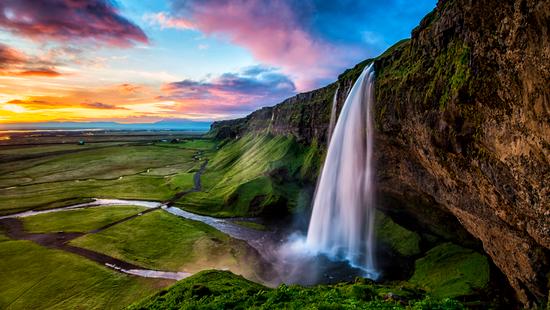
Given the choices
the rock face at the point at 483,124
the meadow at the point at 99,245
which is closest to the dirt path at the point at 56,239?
the meadow at the point at 99,245

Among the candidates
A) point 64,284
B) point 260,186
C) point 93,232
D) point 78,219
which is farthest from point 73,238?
point 260,186

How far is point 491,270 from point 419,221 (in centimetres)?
1474

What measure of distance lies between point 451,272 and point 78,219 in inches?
2686

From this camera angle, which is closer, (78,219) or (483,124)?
(483,124)

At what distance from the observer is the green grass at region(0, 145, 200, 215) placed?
268 feet

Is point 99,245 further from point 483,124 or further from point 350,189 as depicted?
point 483,124

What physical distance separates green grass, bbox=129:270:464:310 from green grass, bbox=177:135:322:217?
39.2 m

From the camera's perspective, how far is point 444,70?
81.9 ft

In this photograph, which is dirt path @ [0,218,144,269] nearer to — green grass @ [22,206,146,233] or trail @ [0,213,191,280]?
trail @ [0,213,191,280]

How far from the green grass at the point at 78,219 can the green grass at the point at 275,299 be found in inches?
1712

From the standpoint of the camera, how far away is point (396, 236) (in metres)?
43.2

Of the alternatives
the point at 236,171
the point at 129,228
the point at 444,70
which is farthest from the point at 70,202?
the point at 444,70

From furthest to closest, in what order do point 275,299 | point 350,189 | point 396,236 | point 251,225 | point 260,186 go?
point 260,186
point 251,225
point 350,189
point 396,236
point 275,299

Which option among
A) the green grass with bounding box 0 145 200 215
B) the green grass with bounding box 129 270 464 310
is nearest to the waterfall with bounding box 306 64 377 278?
the green grass with bounding box 129 270 464 310
